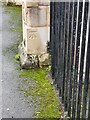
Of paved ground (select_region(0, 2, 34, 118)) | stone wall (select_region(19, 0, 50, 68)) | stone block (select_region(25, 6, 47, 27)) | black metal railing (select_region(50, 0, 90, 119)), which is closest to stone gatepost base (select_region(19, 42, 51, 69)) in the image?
stone wall (select_region(19, 0, 50, 68))

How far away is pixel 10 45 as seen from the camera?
552cm

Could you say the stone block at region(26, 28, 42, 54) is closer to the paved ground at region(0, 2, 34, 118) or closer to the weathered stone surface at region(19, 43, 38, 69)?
the weathered stone surface at region(19, 43, 38, 69)

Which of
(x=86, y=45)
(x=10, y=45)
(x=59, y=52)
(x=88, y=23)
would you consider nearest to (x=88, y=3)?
(x=88, y=23)

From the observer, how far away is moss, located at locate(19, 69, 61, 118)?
3.56 meters

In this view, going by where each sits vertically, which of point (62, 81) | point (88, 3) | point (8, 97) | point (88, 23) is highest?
point (88, 3)

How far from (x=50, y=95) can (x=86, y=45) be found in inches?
55.7

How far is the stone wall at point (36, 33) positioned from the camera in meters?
4.35

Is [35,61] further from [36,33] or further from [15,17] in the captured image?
[15,17]

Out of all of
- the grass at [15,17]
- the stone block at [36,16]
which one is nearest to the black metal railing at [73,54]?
the stone block at [36,16]

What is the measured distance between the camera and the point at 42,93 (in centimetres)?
394

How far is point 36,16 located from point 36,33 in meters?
0.25

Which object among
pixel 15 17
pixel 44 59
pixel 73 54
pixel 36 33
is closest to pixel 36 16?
pixel 36 33

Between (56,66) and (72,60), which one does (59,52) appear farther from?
(72,60)

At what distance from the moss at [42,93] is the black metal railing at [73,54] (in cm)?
12
